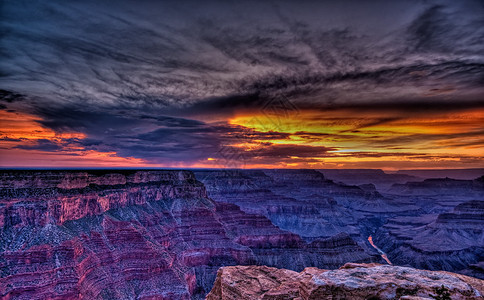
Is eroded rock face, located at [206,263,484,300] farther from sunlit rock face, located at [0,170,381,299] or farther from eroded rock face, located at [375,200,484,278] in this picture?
eroded rock face, located at [375,200,484,278]

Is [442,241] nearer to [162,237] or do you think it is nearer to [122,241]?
[162,237]

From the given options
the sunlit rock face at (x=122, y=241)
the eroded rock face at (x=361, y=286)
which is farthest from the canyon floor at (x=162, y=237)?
the eroded rock face at (x=361, y=286)

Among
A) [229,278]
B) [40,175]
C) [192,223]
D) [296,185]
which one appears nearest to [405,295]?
[229,278]

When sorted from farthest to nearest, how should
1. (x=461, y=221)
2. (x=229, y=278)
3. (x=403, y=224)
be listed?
(x=403, y=224), (x=461, y=221), (x=229, y=278)

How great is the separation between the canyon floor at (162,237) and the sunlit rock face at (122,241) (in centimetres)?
15

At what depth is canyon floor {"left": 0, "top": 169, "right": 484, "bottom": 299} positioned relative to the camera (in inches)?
1377

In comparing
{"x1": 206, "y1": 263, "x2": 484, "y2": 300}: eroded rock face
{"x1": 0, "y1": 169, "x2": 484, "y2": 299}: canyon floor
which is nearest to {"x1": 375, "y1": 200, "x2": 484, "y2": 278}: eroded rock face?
{"x1": 0, "y1": 169, "x2": 484, "y2": 299}: canyon floor

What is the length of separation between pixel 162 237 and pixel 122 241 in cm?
1069

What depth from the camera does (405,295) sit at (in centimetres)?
881

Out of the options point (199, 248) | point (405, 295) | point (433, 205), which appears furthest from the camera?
point (433, 205)

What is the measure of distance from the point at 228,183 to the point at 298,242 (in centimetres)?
6944

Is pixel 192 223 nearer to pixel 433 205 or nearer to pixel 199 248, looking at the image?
pixel 199 248

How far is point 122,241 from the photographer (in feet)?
150

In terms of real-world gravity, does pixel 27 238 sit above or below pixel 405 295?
below
